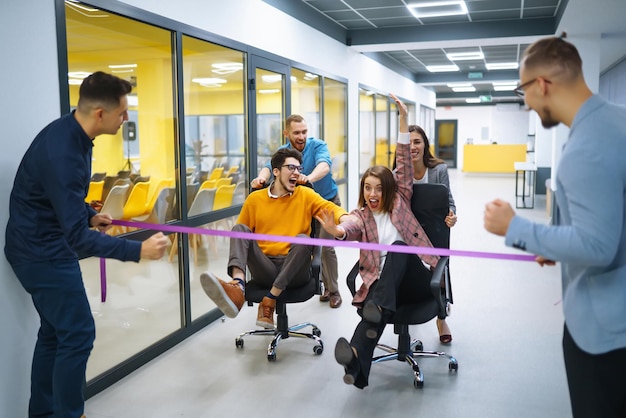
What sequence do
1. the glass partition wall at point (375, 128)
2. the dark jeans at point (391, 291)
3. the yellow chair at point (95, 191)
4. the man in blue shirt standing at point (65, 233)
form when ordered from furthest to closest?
the glass partition wall at point (375, 128) < the yellow chair at point (95, 191) < the dark jeans at point (391, 291) < the man in blue shirt standing at point (65, 233)

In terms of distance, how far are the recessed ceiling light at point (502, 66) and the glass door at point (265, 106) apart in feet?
27.2

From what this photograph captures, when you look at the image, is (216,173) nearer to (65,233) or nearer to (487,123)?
(65,233)

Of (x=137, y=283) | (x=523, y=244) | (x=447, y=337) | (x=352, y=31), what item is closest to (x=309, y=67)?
(x=352, y=31)

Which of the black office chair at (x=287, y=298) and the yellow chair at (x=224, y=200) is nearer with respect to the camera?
the black office chair at (x=287, y=298)

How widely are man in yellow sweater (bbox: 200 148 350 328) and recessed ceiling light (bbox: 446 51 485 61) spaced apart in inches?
324

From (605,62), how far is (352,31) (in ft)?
17.9

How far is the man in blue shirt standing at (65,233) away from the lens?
2.21m

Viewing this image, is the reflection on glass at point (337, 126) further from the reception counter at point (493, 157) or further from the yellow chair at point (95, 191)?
the reception counter at point (493, 157)

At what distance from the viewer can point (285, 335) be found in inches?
→ 150

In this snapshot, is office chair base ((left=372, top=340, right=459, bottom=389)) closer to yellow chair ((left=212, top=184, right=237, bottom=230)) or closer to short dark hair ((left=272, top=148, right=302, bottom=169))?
short dark hair ((left=272, top=148, right=302, bottom=169))

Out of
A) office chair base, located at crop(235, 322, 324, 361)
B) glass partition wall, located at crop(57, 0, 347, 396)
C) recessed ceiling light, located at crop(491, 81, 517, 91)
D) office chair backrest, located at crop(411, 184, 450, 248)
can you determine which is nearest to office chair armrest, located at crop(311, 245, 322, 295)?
office chair base, located at crop(235, 322, 324, 361)

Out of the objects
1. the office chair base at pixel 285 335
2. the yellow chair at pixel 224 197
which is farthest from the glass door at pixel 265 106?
the office chair base at pixel 285 335

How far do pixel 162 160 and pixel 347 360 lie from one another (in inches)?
83.4

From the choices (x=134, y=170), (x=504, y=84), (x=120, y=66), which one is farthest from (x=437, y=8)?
(x=504, y=84)
